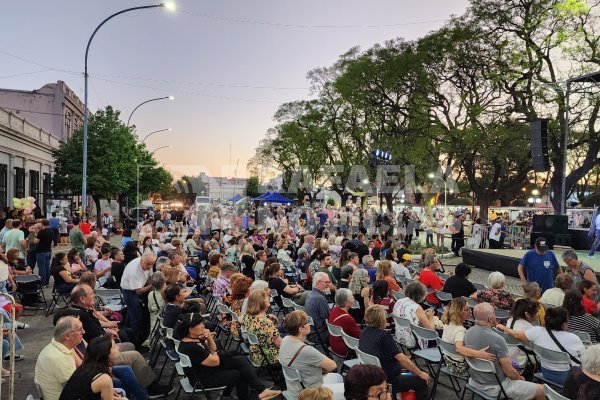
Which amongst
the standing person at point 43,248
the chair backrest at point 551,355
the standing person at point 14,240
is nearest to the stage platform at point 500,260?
the chair backrest at point 551,355

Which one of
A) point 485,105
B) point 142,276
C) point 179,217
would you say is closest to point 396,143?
point 485,105

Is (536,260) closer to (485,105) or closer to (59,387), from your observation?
(59,387)

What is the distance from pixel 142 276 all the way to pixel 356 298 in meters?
3.47

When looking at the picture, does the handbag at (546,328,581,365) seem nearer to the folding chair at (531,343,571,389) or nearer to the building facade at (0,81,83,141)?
the folding chair at (531,343,571,389)

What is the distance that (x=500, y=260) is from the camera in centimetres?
1666

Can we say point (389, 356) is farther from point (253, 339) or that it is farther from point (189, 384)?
point (189, 384)

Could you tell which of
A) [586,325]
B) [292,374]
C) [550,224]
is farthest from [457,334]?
[550,224]

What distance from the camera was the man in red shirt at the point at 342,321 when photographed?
607cm

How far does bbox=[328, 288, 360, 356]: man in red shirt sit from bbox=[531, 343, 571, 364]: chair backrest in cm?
203

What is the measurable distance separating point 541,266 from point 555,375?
439cm

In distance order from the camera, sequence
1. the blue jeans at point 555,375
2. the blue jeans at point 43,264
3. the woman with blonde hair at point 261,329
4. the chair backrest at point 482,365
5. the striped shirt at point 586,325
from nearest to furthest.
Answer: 1. the chair backrest at point 482,365
2. the blue jeans at point 555,375
3. the woman with blonde hair at point 261,329
4. the striped shirt at point 586,325
5. the blue jeans at point 43,264

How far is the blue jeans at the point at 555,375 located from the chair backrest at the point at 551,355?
13 cm

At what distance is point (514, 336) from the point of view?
5523mm

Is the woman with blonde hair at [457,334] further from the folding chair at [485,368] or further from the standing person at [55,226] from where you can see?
the standing person at [55,226]
